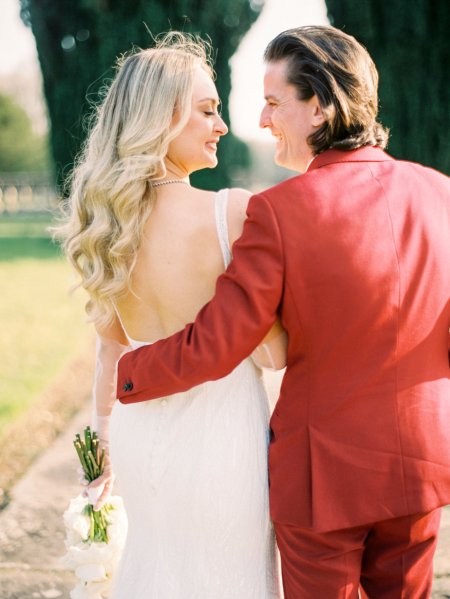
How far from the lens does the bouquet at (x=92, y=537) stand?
7.27 ft

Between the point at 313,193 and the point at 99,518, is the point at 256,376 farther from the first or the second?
Answer: the point at 99,518

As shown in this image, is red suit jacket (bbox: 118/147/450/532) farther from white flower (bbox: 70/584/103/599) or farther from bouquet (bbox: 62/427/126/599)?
white flower (bbox: 70/584/103/599)

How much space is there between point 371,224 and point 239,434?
0.67 metres

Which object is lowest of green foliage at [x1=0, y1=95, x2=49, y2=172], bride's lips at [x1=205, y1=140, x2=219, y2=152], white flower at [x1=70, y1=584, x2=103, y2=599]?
green foliage at [x1=0, y1=95, x2=49, y2=172]

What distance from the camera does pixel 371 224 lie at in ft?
4.99

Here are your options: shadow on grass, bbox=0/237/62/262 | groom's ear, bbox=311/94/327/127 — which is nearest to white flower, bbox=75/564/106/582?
groom's ear, bbox=311/94/327/127

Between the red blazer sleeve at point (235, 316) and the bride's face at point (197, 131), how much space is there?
36 centimetres

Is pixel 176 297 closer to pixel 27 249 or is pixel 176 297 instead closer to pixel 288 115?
pixel 288 115

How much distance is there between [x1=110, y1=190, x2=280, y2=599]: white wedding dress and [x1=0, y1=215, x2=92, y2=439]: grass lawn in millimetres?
3181

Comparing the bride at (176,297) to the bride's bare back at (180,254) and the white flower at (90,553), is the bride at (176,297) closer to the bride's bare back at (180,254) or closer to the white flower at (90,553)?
the bride's bare back at (180,254)

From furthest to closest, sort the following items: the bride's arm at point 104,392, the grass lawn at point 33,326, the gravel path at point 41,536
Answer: the grass lawn at point 33,326
the gravel path at point 41,536
the bride's arm at point 104,392

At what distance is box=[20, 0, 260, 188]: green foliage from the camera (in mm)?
11930

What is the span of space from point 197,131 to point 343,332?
0.69 meters

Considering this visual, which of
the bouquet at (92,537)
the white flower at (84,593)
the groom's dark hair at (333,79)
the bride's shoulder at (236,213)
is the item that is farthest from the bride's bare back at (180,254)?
→ the white flower at (84,593)
